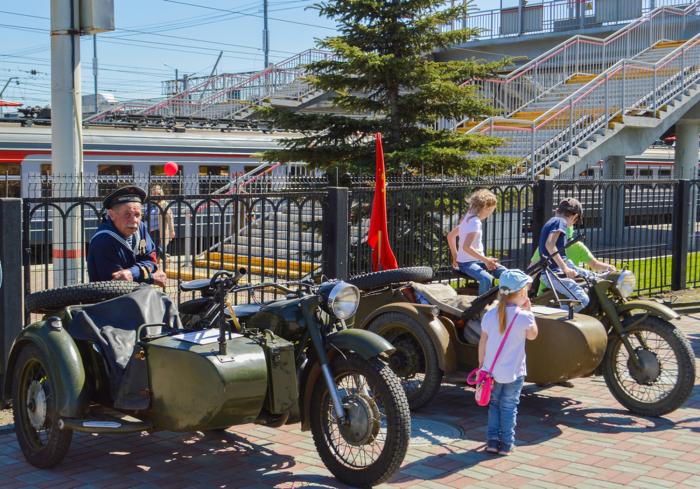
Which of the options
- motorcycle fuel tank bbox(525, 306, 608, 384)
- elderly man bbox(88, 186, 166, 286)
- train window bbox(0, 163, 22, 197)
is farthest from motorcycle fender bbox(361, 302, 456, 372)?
train window bbox(0, 163, 22, 197)

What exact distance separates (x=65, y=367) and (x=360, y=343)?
1684mm

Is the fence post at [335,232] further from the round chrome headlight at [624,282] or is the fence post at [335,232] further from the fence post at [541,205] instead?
the fence post at [541,205]

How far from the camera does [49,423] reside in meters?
5.50

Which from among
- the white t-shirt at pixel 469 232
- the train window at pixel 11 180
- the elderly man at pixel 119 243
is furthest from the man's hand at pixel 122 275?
the train window at pixel 11 180

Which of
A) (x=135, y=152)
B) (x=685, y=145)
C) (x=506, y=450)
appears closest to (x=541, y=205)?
(x=506, y=450)

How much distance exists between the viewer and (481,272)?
7.79 metres

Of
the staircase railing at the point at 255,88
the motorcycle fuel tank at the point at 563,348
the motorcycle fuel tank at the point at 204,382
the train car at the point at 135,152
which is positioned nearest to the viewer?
the motorcycle fuel tank at the point at 204,382

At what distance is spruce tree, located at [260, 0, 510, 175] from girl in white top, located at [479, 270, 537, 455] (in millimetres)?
7609

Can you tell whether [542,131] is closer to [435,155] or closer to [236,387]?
[435,155]

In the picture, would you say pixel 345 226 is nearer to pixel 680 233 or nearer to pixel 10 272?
pixel 10 272

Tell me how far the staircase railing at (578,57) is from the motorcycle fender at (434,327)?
49.7 ft

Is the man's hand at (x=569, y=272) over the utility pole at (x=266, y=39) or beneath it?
beneath

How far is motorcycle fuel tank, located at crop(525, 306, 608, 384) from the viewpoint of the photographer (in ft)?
21.5

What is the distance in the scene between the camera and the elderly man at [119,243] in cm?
612
